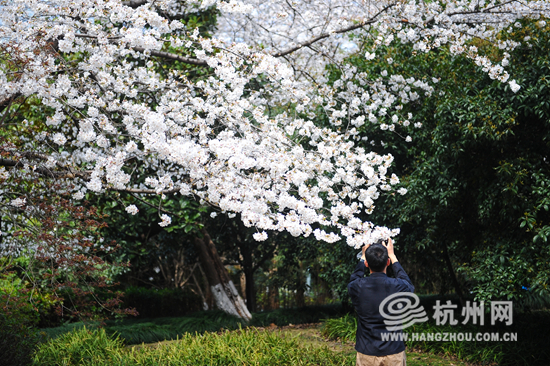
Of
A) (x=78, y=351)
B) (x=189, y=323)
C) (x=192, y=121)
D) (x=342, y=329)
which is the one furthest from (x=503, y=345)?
(x=189, y=323)

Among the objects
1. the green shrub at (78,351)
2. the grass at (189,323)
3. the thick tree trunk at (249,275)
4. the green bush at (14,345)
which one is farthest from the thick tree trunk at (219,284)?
the green bush at (14,345)

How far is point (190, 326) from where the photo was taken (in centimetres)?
812

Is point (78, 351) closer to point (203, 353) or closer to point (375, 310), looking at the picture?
point (203, 353)

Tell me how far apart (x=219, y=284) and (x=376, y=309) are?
6893mm

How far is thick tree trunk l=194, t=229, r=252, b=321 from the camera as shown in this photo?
9164 mm

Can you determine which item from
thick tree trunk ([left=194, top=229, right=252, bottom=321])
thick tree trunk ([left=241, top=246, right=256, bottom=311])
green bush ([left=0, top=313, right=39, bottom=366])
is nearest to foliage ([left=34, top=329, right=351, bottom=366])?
green bush ([left=0, top=313, right=39, bottom=366])

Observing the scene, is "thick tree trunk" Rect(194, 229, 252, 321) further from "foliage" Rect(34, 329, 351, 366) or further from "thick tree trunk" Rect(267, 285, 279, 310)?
"foliage" Rect(34, 329, 351, 366)

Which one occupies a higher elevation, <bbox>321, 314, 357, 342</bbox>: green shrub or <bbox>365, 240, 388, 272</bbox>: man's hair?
<bbox>365, 240, 388, 272</bbox>: man's hair

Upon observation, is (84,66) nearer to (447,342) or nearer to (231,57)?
(231,57)

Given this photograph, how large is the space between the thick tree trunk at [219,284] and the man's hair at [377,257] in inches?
259

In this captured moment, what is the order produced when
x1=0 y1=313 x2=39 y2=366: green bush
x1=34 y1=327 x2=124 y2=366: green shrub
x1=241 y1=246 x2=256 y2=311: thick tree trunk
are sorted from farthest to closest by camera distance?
x1=241 y1=246 x2=256 y2=311: thick tree trunk
x1=34 y1=327 x2=124 y2=366: green shrub
x1=0 y1=313 x2=39 y2=366: green bush

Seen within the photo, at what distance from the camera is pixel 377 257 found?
9.50ft

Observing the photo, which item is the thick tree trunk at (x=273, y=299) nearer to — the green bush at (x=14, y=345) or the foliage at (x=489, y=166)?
the foliage at (x=489, y=166)

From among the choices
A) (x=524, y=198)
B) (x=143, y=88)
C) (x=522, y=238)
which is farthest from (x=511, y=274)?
(x=143, y=88)
